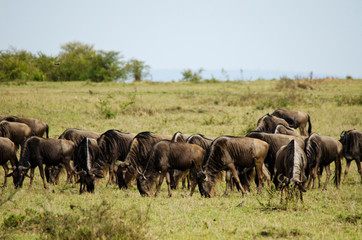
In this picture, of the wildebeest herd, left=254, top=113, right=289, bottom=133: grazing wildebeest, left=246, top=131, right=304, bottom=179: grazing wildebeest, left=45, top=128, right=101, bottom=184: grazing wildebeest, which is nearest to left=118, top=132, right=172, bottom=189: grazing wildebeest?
the wildebeest herd

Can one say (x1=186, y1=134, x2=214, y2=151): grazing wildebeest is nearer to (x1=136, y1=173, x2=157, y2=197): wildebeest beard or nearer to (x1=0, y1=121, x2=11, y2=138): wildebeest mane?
(x1=136, y1=173, x2=157, y2=197): wildebeest beard

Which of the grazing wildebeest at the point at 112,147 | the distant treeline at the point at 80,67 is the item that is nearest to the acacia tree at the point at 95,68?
the distant treeline at the point at 80,67

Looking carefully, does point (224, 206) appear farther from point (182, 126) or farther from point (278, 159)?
point (182, 126)

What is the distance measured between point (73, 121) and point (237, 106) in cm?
1144

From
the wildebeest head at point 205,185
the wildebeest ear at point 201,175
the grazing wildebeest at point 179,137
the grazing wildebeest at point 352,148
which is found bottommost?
the wildebeest head at point 205,185

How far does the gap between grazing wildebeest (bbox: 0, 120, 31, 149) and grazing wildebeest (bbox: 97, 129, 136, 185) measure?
362cm

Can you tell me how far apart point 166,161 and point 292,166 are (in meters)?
3.21

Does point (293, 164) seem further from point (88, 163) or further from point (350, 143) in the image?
point (88, 163)

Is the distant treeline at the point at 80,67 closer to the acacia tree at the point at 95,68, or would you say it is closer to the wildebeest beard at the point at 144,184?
the acacia tree at the point at 95,68

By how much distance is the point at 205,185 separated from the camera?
1030 centimetres

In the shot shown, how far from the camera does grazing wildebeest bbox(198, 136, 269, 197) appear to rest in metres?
10.2

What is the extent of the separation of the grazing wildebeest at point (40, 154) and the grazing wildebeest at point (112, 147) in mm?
1145

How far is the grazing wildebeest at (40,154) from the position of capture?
1072cm

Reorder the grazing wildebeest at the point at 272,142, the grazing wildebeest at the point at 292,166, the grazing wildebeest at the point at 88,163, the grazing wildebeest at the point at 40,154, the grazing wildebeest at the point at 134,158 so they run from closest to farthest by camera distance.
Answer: the grazing wildebeest at the point at 292,166
the grazing wildebeest at the point at 88,163
the grazing wildebeest at the point at 40,154
the grazing wildebeest at the point at 134,158
the grazing wildebeest at the point at 272,142
